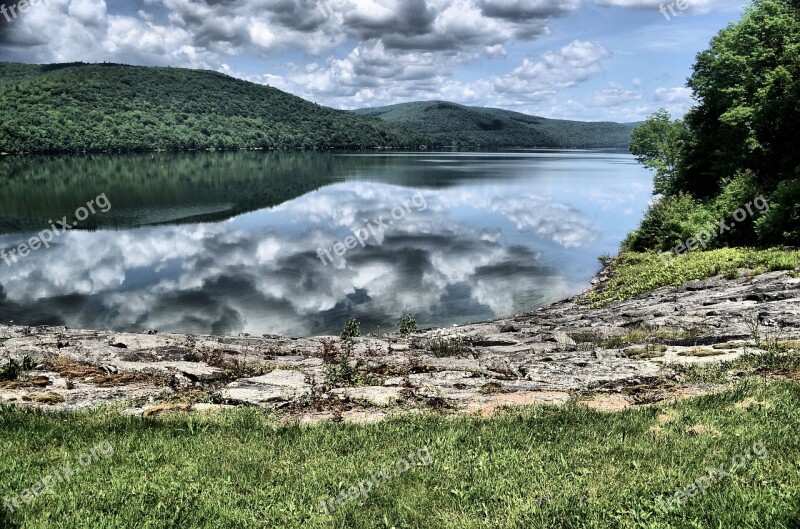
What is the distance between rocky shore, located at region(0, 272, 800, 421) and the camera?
10.7 meters

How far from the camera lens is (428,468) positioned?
25.0 ft

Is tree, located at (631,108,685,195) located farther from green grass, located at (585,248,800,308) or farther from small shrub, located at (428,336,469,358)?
small shrub, located at (428,336,469,358)

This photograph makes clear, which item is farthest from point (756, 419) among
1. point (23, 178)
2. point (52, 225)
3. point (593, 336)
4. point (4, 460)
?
point (23, 178)

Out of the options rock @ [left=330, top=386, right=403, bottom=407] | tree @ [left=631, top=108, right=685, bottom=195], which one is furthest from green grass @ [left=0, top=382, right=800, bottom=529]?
tree @ [left=631, top=108, right=685, bottom=195]

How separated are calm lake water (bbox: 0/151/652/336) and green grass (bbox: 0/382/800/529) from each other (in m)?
19.1

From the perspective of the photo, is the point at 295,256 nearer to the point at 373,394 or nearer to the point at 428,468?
the point at 373,394

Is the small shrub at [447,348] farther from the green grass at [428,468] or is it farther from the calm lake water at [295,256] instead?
the calm lake water at [295,256]

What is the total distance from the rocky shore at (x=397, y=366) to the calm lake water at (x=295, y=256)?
36.6 feet

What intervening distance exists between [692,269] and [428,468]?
2325 centimetres

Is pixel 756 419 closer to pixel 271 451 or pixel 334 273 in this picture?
pixel 271 451

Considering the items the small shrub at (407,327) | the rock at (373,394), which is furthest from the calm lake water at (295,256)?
the rock at (373,394)

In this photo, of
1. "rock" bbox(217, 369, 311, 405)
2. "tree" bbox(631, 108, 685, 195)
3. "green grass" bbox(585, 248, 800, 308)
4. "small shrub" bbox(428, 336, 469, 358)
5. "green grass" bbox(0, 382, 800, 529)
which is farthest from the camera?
"tree" bbox(631, 108, 685, 195)

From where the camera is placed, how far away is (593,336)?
1769cm

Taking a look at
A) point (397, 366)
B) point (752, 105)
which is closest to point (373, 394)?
point (397, 366)
